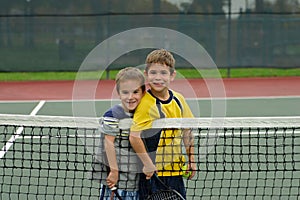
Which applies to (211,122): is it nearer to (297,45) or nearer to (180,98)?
(180,98)

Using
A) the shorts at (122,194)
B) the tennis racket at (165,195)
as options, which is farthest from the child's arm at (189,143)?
the shorts at (122,194)

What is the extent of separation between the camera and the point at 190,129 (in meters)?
2.73

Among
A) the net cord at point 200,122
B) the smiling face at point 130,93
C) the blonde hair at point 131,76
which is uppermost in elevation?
the blonde hair at point 131,76

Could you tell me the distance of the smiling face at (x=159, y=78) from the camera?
2.52m

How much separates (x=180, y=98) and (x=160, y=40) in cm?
787

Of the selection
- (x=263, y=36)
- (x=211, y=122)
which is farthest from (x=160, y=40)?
(x=211, y=122)

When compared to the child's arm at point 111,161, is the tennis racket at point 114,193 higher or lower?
lower

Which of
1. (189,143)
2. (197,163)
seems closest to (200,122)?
(189,143)

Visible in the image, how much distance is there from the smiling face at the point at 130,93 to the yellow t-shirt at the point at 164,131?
0.03 metres

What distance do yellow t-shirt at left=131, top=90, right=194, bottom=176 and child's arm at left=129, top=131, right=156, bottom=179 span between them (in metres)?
0.03

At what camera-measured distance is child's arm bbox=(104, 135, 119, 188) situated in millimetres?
2482

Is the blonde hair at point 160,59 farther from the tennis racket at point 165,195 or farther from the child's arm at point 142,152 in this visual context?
the tennis racket at point 165,195

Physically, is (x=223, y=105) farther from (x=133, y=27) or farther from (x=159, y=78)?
(x=159, y=78)

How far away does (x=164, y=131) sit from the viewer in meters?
2.67
